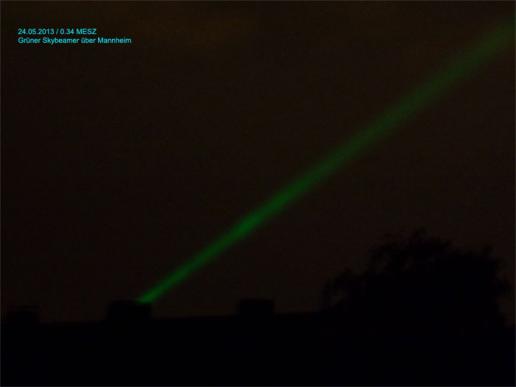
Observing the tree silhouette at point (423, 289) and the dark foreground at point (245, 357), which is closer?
the dark foreground at point (245, 357)

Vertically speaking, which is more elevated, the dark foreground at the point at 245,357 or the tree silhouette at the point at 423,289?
the tree silhouette at the point at 423,289

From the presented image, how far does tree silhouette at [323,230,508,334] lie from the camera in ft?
71.6

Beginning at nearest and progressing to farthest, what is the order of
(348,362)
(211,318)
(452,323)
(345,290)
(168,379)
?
(168,379)
(348,362)
(211,318)
(452,323)
(345,290)

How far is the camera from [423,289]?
23.1 m

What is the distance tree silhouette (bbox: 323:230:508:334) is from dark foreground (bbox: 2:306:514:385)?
1001 cm

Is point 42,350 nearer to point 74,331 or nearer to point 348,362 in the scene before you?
point 74,331

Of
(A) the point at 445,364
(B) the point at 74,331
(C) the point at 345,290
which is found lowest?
(A) the point at 445,364

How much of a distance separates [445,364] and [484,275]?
530 inches

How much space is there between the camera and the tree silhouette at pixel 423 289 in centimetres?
2181

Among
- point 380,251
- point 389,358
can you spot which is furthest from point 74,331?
point 380,251

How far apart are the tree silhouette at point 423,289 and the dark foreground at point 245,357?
10.0m

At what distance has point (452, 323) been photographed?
21.4 m

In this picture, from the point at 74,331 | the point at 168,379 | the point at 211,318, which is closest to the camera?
the point at 168,379

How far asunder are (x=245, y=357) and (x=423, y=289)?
13.2 meters
